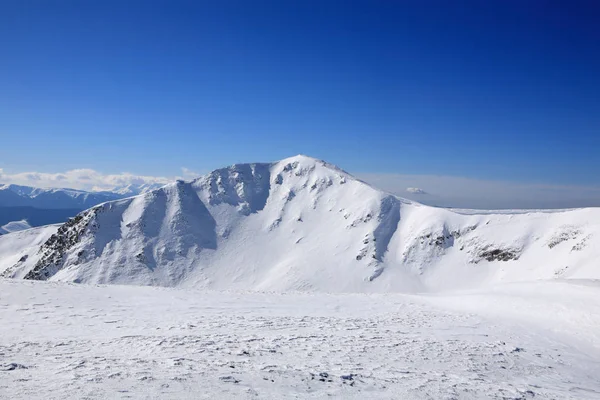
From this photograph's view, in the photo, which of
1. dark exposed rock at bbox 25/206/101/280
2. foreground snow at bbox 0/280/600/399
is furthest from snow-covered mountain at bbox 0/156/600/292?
foreground snow at bbox 0/280/600/399

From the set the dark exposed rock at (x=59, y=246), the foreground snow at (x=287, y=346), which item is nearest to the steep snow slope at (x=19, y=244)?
the dark exposed rock at (x=59, y=246)

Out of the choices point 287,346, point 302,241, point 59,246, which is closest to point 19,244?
point 59,246

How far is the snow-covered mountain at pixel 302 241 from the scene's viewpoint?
83125 millimetres

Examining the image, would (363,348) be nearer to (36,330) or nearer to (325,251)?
(36,330)

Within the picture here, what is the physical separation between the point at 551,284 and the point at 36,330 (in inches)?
1314

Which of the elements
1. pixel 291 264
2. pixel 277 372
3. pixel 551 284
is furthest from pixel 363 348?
pixel 291 264

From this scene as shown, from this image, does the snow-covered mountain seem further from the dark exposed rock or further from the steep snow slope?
the steep snow slope

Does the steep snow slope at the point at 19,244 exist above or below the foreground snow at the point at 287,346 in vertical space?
below

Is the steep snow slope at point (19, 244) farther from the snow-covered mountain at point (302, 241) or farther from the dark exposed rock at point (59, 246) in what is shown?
the dark exposed rock at point (59, 246)

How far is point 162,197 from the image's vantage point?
130375 mm

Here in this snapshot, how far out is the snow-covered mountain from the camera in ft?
273

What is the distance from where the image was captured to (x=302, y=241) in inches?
4697

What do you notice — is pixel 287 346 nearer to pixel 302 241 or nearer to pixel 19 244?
pixel 302 241

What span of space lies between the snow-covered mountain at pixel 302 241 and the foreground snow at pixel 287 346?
2147 inches
